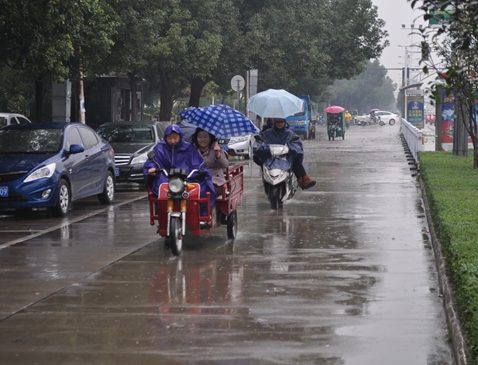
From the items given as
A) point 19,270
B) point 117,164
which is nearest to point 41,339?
point 19,270

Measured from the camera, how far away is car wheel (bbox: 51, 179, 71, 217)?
50.4ft

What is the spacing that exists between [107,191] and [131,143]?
14.4 feet

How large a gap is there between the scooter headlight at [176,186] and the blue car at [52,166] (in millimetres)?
4585

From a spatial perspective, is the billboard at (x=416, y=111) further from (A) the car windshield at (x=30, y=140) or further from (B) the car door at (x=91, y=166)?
(A) the car windshield at (x=30, y=140)

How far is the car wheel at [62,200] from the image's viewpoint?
15352 mm

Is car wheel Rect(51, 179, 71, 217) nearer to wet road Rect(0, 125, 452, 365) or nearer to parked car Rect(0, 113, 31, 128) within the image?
wet road Rect(0, 125, 452, 365)

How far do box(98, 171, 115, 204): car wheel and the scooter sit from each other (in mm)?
3287

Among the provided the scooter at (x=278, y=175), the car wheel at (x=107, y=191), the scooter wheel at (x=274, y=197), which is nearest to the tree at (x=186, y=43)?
the car wheel at (x=107, y=191)

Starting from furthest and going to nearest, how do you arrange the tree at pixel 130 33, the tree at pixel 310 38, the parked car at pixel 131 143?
the tree at pixel 310 38 < the tree at pixel 130 33 < the parked car at pixel 131 143

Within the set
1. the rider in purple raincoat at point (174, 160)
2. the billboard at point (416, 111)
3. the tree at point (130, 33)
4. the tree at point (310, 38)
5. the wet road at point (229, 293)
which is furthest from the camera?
the billboard at point (416, 111)

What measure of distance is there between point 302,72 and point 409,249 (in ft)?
131

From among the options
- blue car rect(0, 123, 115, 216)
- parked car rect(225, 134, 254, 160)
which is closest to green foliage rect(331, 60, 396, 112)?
parked car rect(225, 134, 254, 160)

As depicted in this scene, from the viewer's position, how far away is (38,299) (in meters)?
8.55

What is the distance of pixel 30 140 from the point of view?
1623 centimetres
